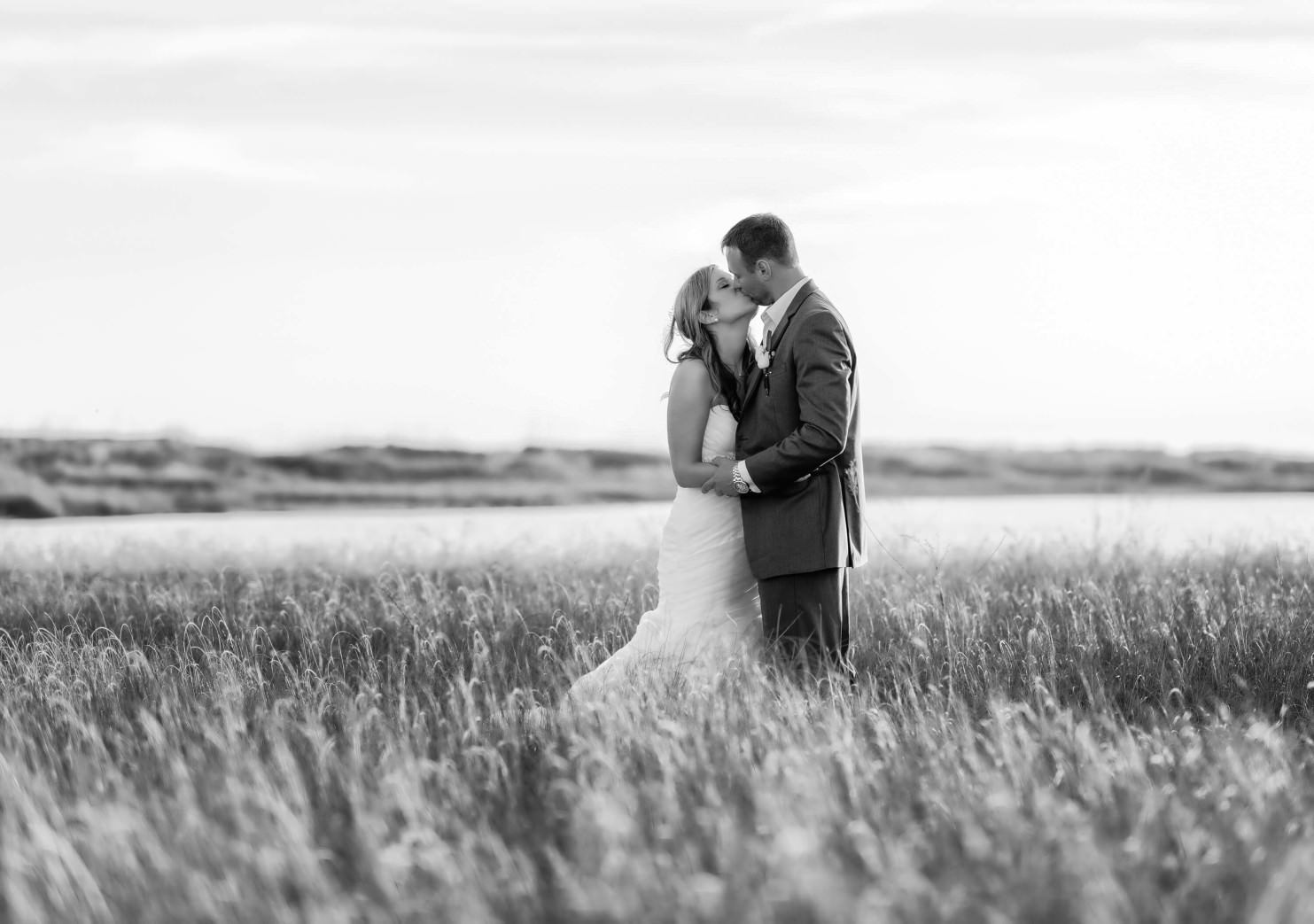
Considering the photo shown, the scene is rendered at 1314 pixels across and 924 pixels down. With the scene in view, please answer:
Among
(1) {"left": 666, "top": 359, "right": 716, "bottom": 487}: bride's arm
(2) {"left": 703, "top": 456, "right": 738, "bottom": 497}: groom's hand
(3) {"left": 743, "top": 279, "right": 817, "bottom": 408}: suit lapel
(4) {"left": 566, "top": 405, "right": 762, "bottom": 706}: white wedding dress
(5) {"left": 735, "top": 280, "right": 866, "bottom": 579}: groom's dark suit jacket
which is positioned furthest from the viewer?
(4) {"left": 566, "top": 405, "right": 762, "bottom": 706}: white wedding dress

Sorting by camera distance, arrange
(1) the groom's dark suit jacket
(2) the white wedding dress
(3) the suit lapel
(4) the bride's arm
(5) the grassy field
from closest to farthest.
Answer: (5) the grassy field
(1) the groom's dark suit jacket
(3) the suit lapel
(4) the bride's arm
(2) the white wedding dress

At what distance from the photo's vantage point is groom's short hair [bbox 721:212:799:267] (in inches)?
220

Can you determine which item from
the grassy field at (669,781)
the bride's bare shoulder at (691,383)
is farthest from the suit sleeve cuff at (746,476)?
the grassy field at (669,781)

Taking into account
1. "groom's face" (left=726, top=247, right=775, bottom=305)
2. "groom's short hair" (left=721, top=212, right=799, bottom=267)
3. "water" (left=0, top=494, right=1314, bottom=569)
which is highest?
"groom's short hair" (left=721, top=212, right=799, bottom=267)

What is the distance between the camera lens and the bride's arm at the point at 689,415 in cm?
572

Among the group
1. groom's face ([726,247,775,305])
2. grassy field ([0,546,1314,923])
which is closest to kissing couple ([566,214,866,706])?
groom's face ([726,247,775,305])

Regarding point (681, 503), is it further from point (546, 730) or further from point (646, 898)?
point (646, 898)

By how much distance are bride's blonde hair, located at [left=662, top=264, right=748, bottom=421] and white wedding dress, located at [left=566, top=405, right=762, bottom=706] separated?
0.14m

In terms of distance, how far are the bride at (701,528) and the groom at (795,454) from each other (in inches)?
4.4

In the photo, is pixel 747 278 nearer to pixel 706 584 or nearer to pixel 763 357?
pixel 763 357

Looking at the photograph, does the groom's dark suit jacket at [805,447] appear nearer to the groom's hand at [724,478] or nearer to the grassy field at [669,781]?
the groom's hand at [724,478]

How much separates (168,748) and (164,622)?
374cm

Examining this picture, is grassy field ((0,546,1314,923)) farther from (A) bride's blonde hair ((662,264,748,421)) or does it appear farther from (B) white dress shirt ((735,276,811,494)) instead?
(A) bride's blonde hair ((662,264,748,421))

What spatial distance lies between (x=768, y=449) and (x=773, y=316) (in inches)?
23.8
